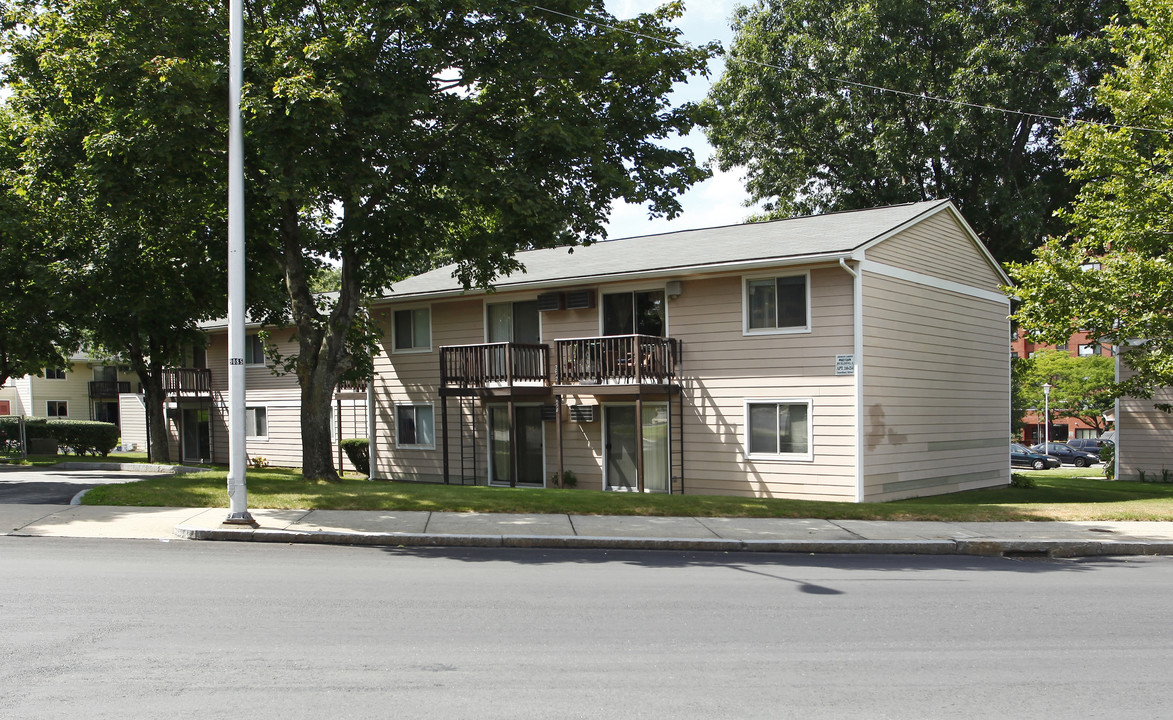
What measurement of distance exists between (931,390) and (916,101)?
14.3 m

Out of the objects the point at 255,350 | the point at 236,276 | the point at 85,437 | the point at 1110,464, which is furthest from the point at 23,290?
the point at 1110,464

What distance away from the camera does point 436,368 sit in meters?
25.5

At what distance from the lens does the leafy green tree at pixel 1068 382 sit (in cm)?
6088

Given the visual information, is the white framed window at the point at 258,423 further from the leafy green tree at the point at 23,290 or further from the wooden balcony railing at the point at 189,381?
the leafy green tree at the point at 23,290

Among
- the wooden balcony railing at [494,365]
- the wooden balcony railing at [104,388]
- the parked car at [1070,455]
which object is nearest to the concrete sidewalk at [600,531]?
the wooden balcony railing at [494,365]

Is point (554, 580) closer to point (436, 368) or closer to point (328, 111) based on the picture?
point (328, 111)

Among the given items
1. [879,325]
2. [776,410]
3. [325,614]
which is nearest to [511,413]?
[776,410]

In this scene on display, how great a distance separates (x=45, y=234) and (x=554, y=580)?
1881cm

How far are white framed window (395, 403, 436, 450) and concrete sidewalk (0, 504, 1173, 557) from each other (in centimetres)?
1192

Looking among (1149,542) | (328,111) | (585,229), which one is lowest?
(1149,542)

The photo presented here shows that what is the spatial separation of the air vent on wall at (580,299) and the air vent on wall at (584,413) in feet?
8.00

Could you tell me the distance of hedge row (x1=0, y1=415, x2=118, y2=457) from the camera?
118ft

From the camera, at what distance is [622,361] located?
2081 centimetres

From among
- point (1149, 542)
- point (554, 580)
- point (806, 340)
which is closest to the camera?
point (554, 580)
